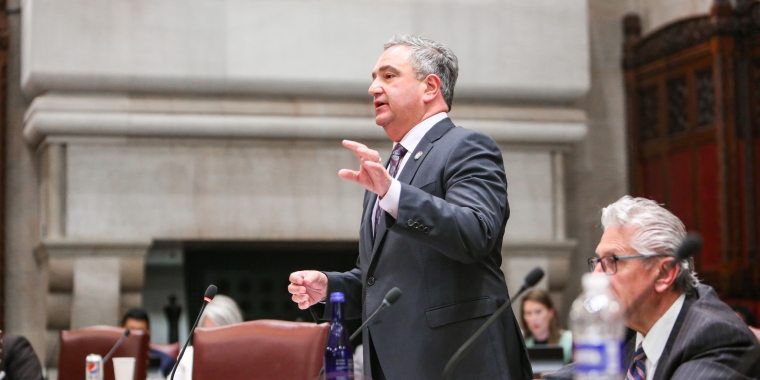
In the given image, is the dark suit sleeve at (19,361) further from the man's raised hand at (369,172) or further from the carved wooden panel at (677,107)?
the carved wooden panel at (677,107)

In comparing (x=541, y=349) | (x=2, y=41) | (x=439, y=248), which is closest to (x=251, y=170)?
(x=2, y=41)

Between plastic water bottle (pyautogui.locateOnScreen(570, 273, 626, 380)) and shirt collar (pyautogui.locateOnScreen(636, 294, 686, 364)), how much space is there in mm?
362

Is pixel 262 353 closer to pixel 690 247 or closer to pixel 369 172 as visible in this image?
pixel 369 172

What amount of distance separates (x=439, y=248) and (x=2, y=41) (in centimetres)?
465

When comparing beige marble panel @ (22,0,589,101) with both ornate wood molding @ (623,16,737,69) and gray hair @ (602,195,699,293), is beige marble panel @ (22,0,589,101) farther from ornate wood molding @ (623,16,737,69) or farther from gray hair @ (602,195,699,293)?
gray hair @ (602,195,699,293)

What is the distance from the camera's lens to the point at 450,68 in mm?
2740

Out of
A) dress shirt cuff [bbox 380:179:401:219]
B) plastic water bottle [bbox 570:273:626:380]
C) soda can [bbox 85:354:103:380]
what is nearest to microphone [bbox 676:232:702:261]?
plastic water bottle [bbox 570:273:626:380]

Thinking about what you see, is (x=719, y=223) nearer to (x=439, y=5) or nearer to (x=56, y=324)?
(x=439, y=5)

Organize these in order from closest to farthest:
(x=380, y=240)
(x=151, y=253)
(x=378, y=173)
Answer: (x=378, y=173) < (x=380, y=240) < (x=151, y=253)

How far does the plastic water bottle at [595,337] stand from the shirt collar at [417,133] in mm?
1000

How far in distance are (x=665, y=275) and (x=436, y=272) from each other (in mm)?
608

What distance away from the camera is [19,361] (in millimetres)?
3924

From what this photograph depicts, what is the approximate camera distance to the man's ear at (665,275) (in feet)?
6.78

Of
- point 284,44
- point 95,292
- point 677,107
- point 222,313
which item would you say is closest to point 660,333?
point 222,313
